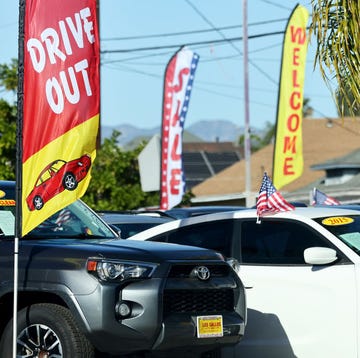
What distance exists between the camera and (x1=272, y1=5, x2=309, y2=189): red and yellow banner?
82.3ft

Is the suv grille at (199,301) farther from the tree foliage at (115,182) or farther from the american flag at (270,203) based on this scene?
the tree foliage at (115,182)

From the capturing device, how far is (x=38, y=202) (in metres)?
9.24

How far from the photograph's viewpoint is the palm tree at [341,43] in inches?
417

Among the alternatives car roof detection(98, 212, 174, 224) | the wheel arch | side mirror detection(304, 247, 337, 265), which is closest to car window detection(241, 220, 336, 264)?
side mirror detection(304, 247, 337, 265)

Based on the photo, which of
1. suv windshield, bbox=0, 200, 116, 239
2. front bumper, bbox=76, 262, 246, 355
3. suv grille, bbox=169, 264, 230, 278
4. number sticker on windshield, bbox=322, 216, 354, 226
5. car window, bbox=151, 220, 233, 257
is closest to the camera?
front bumper, bbox=76, 262, 246, 355

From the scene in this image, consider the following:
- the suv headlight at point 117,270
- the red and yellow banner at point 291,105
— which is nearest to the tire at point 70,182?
the suv headlight at point 117,270

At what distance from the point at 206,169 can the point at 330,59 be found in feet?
164

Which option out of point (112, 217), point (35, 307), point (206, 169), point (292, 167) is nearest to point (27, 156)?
point (35, 307)

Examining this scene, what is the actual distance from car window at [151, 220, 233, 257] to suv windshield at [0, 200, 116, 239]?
849mm

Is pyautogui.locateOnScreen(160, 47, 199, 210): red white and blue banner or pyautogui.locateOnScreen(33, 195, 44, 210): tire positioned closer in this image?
pyautogui.locateOnScreen(33, 195, 44, 210): tire

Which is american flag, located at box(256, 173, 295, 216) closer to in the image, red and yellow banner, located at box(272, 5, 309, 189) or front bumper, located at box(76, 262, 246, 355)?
front bumper, located at box(76, 262, 246, 355)

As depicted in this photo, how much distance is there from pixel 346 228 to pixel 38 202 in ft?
10.0

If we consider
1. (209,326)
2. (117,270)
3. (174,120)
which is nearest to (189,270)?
(209,326)

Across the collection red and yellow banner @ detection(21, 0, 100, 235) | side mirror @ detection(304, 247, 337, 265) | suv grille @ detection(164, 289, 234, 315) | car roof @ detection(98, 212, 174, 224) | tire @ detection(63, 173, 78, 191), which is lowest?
suv grille @ detection(164, 289, 234, 315)
